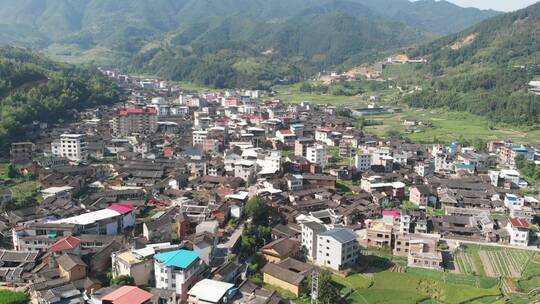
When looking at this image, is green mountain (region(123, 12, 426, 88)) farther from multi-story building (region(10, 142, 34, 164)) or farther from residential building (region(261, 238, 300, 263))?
residential building (region(261, 238, 300, 263))

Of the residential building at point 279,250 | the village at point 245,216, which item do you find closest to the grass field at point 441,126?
the village at point 245,216

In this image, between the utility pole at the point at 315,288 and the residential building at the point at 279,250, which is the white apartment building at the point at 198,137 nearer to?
the residential building at the point at 279,250

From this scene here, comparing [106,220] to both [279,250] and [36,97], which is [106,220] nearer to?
[279,250]

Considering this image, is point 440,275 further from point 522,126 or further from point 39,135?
point 522,126

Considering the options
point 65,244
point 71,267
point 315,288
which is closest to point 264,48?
point 65,244

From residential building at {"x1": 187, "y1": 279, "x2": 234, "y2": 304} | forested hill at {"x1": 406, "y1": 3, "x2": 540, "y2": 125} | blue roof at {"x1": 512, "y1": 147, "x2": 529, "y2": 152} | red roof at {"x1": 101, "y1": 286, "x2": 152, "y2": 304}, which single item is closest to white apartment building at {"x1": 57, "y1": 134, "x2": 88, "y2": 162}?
red roof at {"x1": 101, "y1": 286, "x2": 152, "y2": 304}

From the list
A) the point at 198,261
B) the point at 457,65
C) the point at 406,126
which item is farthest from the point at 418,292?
the point at 457,65
